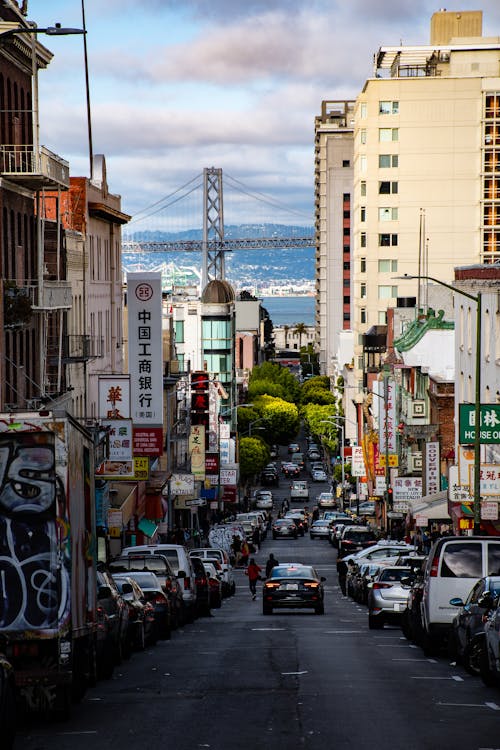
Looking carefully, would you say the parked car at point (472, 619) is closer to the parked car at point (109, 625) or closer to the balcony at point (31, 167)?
the parked car at point (109, 625)

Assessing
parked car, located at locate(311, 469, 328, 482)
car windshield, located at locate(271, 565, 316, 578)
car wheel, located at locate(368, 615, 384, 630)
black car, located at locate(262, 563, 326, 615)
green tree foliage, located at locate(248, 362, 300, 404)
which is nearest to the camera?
car wheel, located at locate(368, 615, 384, 630)

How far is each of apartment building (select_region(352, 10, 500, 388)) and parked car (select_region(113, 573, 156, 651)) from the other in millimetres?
89924

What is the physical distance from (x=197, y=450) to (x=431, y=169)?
38.6 m

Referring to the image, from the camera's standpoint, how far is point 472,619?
2133cm

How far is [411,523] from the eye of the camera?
237 ft

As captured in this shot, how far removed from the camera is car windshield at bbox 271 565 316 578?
4012 cm

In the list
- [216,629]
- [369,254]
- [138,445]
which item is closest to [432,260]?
[369,254]

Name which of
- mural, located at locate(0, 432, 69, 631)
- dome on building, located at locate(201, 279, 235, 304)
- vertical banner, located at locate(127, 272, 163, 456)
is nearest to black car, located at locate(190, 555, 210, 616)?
vertical banner, located at locate(127, 272, 163, 456)

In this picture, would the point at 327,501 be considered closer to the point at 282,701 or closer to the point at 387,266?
the point at 387,266

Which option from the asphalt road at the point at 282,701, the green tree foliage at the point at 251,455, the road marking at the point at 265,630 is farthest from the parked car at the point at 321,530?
the asphalt road at the point at 282,701

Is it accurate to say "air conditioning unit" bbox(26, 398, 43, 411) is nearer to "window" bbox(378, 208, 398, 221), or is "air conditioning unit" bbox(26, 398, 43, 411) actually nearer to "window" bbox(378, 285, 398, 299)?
"window" bbox(378, 208, 398, 221)

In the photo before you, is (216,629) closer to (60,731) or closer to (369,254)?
(60,731)

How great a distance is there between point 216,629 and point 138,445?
24.8 m

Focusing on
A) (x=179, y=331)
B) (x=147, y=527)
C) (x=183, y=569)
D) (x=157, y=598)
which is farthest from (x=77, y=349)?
(x=179, y=331)
